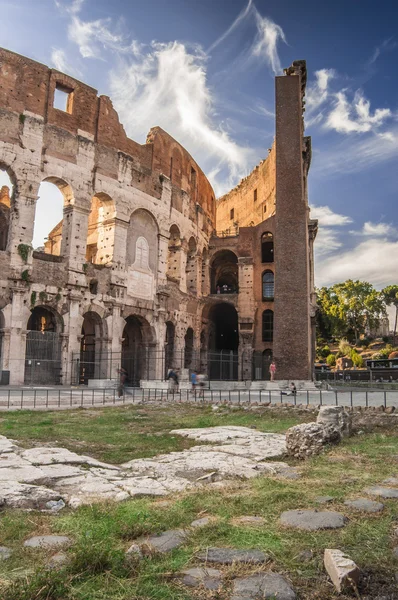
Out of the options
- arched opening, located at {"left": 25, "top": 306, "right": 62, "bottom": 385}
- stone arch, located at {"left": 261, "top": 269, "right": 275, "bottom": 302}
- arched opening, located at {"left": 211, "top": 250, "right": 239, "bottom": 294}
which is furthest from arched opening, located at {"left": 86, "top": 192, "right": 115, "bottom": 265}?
stone arch, located at {"left": 261, "top": 269, "right": 275, "bottom": 302}

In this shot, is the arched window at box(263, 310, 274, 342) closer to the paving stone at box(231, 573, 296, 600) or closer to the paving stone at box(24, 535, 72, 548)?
the paving stone at box(24, 535, 72, 548)

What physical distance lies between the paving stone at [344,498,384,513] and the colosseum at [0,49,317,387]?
18.3 metres

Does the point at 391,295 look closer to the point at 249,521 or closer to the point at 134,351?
the point at 134,351

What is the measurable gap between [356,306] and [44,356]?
45.1 m

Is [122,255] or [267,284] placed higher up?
[122,255]

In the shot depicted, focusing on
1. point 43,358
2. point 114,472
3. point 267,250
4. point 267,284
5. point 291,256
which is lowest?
point 114,472

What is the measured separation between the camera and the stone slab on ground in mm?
2628

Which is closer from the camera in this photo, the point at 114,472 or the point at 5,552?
the point at 5,552

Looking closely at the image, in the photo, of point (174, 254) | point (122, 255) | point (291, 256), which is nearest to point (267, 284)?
point (174, 254)

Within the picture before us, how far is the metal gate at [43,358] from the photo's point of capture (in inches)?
837

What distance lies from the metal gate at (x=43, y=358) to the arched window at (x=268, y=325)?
47.7 ft

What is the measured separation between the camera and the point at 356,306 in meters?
58.1

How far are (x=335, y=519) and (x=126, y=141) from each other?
26.7 m

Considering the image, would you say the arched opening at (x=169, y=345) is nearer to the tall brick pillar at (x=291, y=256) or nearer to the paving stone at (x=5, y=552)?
the tall brick pillar at (x=291, y=256)
